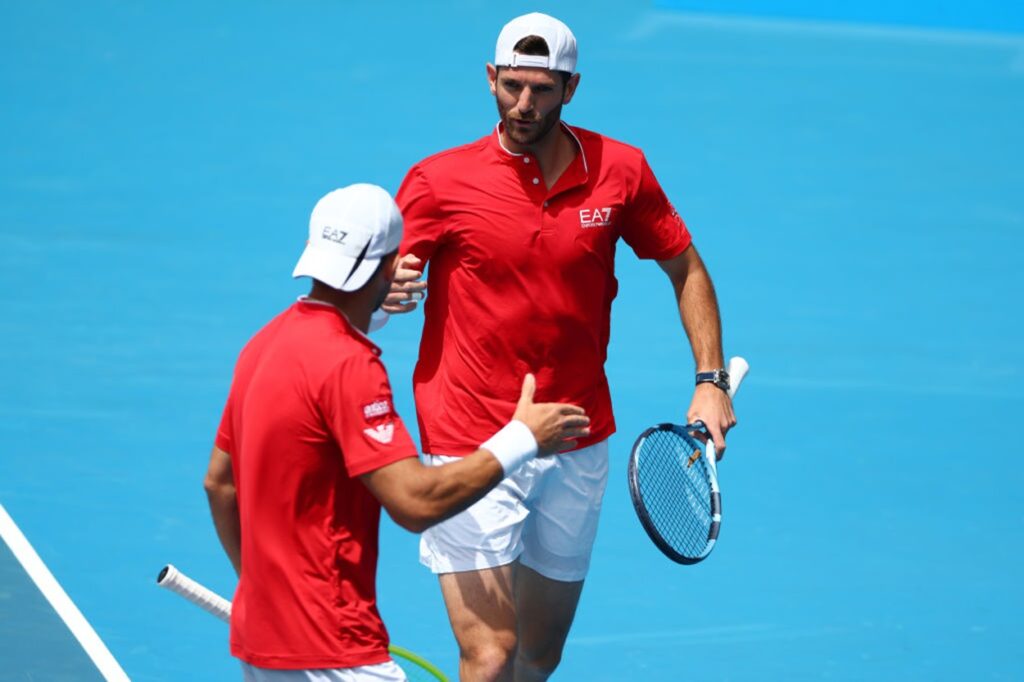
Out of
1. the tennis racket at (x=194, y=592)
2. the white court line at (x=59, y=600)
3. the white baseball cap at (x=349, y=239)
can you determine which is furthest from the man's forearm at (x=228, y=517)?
the white court line at (x=59, y=600)

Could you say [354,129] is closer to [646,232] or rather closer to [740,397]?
[740,397]

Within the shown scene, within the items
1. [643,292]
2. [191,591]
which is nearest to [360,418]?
[191,591]

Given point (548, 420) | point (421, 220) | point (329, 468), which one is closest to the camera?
point (329, 468)

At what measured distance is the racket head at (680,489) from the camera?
5.02 metres

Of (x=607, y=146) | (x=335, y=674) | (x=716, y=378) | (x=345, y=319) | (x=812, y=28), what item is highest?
(x=812, y=28)

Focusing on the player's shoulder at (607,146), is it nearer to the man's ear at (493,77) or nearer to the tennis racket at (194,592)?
the man's ear at (493,77)

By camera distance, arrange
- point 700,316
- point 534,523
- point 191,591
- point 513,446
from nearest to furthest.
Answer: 1. point 513,446
2. point 191,591
3. point 534,523
4. point 700,316

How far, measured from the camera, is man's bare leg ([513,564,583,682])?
18.0 feet

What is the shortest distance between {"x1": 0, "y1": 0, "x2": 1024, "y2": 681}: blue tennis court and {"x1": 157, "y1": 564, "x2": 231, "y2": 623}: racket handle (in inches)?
70.6

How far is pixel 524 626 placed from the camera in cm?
554

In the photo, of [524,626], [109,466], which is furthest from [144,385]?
[524,626]

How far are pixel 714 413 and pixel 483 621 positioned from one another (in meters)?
0.99

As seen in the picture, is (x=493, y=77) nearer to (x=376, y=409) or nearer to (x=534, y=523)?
(x=534, y=523)

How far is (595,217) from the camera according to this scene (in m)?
5.27
